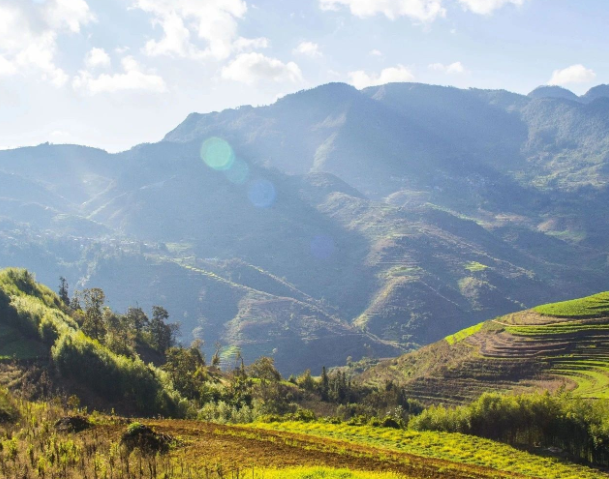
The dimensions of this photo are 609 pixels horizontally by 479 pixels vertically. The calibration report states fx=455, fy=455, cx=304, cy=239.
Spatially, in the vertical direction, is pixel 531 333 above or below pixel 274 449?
above

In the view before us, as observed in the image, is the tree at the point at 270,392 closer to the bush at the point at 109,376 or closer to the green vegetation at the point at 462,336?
the bush at the point at 109,376

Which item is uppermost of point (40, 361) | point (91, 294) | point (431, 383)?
point (91, 294)

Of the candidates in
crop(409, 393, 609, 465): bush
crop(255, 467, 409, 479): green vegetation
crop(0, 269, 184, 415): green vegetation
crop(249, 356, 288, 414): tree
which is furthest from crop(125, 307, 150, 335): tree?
crop(255, 467, 409, 479): green vegetation

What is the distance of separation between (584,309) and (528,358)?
20314 millimetres

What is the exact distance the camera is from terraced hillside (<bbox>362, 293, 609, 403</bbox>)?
9069 centimetres

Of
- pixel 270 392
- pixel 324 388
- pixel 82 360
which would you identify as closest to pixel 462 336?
pixel 324 388

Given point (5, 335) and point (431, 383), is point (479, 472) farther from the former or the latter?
point (431, 383)

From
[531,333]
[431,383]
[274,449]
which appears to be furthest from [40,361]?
[531,333]

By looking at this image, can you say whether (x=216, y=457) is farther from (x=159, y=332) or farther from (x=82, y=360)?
(x=159, y=332)

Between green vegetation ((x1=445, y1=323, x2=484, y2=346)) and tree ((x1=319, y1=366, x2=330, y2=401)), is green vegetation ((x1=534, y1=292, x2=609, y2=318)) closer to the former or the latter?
green vegetation ((x1=445, y1=323, x2=484, y2=346))

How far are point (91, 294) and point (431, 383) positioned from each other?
258 feet

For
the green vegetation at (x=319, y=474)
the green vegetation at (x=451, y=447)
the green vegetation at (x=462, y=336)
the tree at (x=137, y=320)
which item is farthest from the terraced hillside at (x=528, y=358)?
the green vegetation at (x=319, y=474)

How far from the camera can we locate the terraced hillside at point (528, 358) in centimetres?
9069

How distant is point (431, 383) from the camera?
109m
